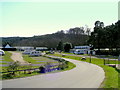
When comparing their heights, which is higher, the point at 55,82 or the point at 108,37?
the point at 108,37

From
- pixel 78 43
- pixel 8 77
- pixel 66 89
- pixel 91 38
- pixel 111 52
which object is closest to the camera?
pixel 66 89

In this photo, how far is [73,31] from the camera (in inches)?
5330

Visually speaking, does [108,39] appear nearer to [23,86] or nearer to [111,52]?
[111,52]

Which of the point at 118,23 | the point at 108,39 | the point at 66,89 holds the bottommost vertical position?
the point at 66,89

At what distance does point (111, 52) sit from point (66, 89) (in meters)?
53.6

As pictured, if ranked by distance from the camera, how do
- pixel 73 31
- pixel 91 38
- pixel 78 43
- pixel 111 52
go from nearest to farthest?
pixel 111 52
pixel 91 38
pixel 78 43
pixel 73 31

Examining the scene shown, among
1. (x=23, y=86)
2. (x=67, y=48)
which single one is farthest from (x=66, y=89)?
(x=67, y=48)

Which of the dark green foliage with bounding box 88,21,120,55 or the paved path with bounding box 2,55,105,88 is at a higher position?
the dark green foliage with bounding box 88,21,120,55

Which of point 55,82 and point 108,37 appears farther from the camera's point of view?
point 108,37

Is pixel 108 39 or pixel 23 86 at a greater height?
pixel 108 39

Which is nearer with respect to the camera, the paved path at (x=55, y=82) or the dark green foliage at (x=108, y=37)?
the paved path at (x=55, y=82)

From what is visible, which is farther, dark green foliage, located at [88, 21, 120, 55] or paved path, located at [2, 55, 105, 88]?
dark green foliage, located at [88, 21, 120, 55]

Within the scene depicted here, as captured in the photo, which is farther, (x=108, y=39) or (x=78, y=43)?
(x=78, y=43)

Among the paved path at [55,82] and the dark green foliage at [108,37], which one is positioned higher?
the dark green foliage at [108,37]
